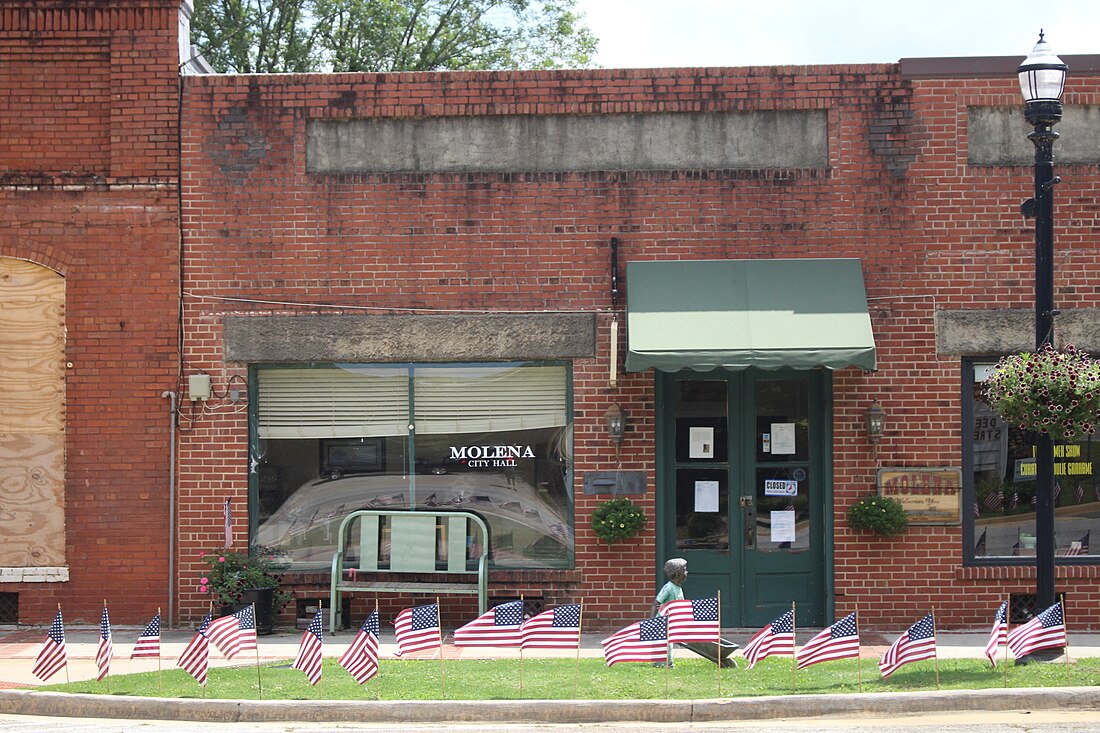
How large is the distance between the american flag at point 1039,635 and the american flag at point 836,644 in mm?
1430

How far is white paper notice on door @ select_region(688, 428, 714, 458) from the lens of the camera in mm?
13594

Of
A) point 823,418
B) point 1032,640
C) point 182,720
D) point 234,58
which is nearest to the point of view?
point 182,720

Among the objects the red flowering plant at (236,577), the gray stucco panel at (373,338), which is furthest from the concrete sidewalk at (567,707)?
the gray stucco panel at (373,338)

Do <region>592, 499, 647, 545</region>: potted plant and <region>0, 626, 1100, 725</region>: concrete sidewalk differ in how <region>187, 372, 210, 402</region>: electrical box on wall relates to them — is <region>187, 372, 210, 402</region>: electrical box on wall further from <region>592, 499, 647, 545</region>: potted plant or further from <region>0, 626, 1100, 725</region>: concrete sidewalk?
<region>592, 499, 647, 545</region>: potted plant

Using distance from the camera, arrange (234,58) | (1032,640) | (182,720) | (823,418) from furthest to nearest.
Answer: (234,58)
(823,418)
(1032,640)
(182,720)

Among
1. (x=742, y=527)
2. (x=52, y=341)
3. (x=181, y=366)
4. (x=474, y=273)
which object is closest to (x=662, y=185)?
(x=474, y=273)

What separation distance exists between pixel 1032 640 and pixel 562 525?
4.89 metres

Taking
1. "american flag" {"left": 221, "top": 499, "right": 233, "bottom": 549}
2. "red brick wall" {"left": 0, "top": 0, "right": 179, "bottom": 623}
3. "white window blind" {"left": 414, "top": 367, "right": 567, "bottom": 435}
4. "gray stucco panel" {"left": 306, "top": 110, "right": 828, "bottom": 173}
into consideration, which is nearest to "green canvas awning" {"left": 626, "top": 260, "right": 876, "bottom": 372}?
"gray stucco panel" {"left": 306, "top": 110, "right": 828, "bottom": 173}

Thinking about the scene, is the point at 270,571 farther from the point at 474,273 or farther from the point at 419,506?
the point at 474,273

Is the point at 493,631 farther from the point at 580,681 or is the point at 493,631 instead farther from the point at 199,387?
the point at 199,387

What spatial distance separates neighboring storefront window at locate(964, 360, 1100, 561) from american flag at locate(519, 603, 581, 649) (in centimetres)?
528

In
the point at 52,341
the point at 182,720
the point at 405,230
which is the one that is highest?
the point at 405,230

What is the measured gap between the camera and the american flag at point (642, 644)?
10109 millimetres

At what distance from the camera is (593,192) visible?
1354 cm
